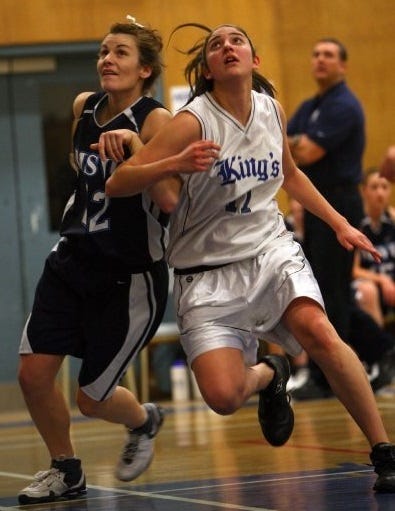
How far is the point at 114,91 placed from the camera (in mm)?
A: 4625

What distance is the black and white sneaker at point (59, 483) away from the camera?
14.9 ft

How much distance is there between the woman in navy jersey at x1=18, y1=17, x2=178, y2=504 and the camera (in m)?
4.50

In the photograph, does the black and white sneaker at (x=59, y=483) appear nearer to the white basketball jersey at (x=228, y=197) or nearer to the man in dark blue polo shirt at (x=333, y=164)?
the white basketball jersey at (x=228, y=197)

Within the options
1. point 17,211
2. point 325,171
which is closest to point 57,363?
point 325,171

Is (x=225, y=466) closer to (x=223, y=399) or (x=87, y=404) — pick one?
(x=87, y=404)

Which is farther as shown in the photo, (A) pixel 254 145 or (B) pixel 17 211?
(B) pixel 17 211

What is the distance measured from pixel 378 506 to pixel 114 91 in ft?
5.66

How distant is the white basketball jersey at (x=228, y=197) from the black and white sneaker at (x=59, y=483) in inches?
31.2

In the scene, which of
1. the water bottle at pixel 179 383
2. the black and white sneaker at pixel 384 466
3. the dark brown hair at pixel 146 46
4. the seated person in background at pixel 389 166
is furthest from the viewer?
the water bottle at pixel 179 383

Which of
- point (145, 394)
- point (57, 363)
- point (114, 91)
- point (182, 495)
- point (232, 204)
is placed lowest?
point (145, 394)

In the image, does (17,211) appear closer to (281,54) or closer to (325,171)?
(281,54)

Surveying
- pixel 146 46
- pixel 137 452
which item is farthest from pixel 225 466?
pixel 146 46

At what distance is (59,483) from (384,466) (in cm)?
115

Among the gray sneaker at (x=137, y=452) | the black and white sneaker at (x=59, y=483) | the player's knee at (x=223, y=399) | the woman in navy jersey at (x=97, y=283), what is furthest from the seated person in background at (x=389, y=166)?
the black and white sneaker at (x=59, y=483)
